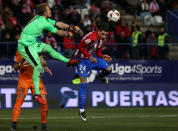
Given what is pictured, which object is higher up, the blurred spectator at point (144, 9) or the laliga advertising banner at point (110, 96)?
the blurred spectator at point (144, 9)

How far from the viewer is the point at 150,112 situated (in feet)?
54.0

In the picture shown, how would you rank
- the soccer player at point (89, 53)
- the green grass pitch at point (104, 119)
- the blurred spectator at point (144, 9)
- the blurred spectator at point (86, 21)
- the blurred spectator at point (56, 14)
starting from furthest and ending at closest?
1. the blurred spectator at point (144, 9)
2. the blurred spectator at point (86, 21)
3. the blurred spectator at point (56, 14)
4. the soccer player at point (89, 53)
5. the green grass pitch at point (104, 119)

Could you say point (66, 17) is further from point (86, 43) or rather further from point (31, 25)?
point (31, 25)

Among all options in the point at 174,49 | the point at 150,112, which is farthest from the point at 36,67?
the point at 174,49

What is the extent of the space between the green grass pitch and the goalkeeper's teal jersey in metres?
2.04

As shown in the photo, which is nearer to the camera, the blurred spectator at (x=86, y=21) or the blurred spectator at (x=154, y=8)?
the blurred spectator at (x=86, y=21)

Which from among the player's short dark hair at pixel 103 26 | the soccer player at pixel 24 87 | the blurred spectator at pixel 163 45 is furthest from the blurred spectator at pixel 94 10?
the soccer player at pixel 24 87

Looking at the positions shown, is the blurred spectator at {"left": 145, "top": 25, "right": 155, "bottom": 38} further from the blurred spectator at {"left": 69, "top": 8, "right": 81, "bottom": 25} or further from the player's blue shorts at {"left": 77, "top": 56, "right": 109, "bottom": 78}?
the player's blue shorts at {"left": 77, "top": 56, "right": 109, "bottom": 78}

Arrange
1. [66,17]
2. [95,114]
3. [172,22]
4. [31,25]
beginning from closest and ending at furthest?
[31,25] < [95,114] < [66,17] < [172,22]

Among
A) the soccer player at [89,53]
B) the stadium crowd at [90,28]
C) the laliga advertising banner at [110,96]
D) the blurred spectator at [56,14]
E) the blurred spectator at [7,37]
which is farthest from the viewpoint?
the blurred spectator at [56,14]

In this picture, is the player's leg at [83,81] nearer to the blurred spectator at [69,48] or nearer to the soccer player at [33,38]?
the soccer player at [33,38]

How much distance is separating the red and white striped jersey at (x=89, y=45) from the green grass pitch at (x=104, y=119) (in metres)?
1.72

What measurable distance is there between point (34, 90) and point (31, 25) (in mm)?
1619

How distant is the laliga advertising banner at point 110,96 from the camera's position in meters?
17.6
